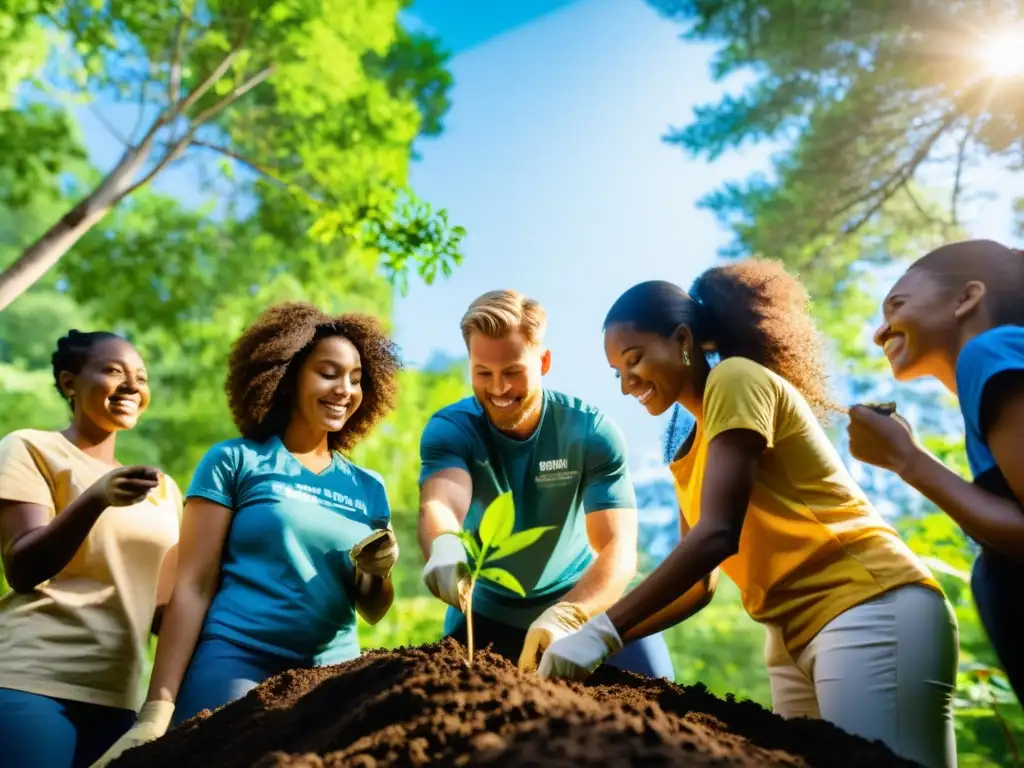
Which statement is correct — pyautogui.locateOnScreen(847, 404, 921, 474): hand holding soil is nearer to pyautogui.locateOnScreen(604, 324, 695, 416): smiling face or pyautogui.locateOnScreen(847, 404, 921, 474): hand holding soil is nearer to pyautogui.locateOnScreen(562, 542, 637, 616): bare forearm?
pyautogui.locateOnScreen(604, 324, 695, 416): smiling face

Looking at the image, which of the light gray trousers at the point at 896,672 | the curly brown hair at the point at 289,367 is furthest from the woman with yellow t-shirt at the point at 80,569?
the light gray trousers at the point at 896,672

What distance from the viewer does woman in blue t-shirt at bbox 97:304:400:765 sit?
6.15 feet

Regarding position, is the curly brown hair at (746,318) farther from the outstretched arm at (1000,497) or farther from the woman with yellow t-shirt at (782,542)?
the outstretched arm at (1000,497)

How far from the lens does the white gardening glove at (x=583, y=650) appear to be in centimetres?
154

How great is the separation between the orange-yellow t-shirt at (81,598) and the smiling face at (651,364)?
53.6 inches

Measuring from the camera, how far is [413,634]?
25.7 feet

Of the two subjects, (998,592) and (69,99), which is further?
(69,99)

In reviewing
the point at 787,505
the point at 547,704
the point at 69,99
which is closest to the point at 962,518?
the point at 787,505

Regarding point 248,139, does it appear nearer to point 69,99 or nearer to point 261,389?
point 69,99

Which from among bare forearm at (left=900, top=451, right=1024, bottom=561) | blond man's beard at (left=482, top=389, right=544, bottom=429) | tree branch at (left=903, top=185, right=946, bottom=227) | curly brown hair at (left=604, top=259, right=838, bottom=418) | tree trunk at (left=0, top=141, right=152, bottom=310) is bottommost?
bare forearm at (left=900, top=451, right=1024, bottom=561)

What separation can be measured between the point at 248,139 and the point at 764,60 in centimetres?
503

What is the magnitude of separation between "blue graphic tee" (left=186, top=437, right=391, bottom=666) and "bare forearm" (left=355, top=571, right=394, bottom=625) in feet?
0.12

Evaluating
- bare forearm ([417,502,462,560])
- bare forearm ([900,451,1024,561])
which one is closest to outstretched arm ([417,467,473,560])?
bare forearm ([417,502,462,560])

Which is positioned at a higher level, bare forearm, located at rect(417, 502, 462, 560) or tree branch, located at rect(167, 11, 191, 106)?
tree branch, located at rect(167, 11, 191, 106)
